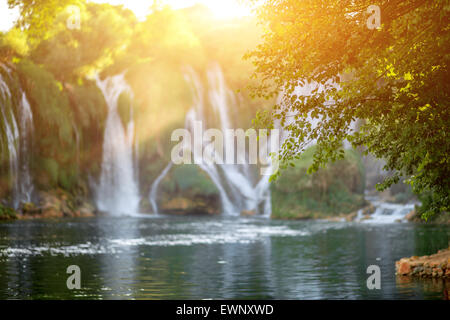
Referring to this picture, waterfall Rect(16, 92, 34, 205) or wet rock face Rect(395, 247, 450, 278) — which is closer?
wet rock face Rect(395, 247, 450, 278)

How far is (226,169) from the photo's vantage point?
76375mm

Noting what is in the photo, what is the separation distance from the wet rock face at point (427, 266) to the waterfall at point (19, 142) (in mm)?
39978

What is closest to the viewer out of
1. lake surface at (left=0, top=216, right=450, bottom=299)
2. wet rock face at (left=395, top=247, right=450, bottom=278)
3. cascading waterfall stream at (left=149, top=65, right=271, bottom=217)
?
lake surface at (left=0, top=216, right=450, bottom=299)

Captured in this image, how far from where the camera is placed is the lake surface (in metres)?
15.9

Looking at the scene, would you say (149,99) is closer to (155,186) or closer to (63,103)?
(155,186)

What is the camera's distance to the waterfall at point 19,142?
167 feet

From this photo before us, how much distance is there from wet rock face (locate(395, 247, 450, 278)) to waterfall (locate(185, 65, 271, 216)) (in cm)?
5101

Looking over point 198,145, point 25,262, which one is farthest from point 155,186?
point 25,262

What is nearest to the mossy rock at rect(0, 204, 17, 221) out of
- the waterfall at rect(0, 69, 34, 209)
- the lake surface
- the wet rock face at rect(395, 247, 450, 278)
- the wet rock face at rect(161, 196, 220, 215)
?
the waterfall at rect(0, 69, 34, 209)
